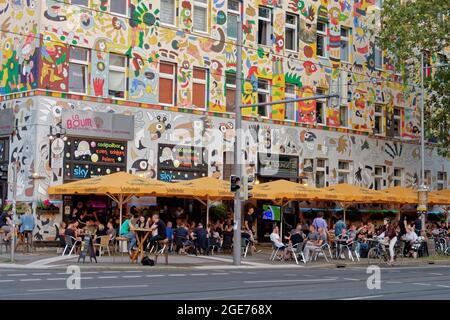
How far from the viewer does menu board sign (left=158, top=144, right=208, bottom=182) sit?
3769cm

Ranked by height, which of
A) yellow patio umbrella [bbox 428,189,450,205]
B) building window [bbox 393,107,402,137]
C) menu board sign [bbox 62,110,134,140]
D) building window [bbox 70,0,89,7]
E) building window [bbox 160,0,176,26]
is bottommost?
yellow patio umbrella [bbox 428,189,450,205]

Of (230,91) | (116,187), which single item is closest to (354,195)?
(230,91)

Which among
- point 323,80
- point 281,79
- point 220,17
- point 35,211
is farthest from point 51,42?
point 323,80

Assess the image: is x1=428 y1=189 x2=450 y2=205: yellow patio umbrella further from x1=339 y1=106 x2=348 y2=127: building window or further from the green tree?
x1=339 y1=106 x2=348 y2=127: building window

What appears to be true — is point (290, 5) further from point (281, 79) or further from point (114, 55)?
point (114, 55)

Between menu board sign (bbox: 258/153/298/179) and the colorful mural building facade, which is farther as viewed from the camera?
menu board sign (bbox: 258/153/298/179)

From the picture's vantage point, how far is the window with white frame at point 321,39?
45.9m

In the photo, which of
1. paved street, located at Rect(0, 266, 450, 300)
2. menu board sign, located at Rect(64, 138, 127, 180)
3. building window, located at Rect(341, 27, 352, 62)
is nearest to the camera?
paved street, located at Rect(0, 266, 450, 300)

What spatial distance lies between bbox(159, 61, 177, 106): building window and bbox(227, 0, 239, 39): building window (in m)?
4.14

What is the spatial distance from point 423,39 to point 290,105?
8410 mm

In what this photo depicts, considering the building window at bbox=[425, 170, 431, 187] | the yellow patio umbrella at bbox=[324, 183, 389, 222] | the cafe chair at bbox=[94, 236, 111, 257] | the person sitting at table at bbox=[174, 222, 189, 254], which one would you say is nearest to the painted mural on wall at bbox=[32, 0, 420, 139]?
the building window at bbox=[425, 170, 431, 187]

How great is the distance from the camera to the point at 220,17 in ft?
133

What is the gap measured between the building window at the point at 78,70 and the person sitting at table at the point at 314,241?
11.4 metres

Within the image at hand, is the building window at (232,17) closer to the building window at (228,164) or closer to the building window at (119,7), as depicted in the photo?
the building window at (228,164)
